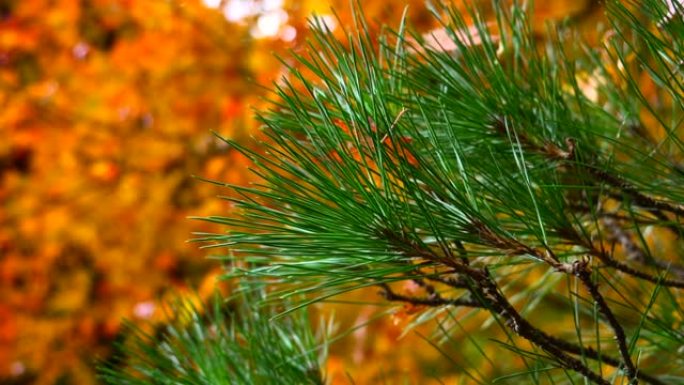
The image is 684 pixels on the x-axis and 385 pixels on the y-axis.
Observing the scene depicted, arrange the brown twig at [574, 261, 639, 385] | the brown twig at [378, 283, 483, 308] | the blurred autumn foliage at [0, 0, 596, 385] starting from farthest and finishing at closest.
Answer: the blurred autumn foliage at [0, 0, 596, 385]
the brown twig at [378, 283, 483, 308]
the brown twig at [574, 261, 639, 385]

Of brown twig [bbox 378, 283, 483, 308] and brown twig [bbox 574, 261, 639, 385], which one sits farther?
brown twig [bbox 378, 283, 483, 308]

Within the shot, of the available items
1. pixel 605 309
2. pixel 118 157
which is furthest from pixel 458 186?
pixel 118 157

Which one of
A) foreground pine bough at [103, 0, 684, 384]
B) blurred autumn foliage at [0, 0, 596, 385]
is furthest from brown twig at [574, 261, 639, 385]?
blurred autumn foliage at [0, 0, 596, 385]

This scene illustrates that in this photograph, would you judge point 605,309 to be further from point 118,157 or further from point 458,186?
point 118,157

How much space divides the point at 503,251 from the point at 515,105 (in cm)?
14

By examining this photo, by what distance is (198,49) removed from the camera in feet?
6.38

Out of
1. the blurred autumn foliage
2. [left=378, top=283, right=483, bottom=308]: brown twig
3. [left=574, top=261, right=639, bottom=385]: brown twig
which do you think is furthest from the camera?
the blurred autumn foliage

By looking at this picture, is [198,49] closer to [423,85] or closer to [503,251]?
[423,85]

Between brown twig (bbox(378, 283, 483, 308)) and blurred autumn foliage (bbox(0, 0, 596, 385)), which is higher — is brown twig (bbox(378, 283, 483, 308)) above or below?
below

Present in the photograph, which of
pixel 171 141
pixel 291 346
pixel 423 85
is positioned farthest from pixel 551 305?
pixel 171 141

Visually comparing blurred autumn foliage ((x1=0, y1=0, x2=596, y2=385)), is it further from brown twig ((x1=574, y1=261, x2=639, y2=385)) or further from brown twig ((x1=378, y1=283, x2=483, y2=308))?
brown twig ((x1=574, y1=261, x2=639, y2=385))

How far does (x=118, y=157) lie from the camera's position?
6.92 feet

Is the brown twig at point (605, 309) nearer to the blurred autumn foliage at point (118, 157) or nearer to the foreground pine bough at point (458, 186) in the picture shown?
the foreground pine bough at point (458, 186)

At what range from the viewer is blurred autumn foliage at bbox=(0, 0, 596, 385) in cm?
188
